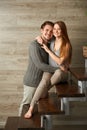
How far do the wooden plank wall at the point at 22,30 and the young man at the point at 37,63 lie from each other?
687 millimetres

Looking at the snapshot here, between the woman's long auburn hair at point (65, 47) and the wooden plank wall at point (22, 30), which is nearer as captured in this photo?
the woman's long auburn hair at point (65, 47)

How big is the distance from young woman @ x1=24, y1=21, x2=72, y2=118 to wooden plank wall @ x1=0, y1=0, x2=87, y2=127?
85 centimetres

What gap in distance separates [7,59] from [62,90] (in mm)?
1417

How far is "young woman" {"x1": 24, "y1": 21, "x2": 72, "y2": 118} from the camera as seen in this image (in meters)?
3.51

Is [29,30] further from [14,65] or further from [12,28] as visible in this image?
[14,65]

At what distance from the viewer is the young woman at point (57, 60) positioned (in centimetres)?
351

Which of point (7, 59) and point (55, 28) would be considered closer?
point (55, 28)

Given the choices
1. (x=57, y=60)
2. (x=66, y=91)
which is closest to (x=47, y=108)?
(x=66, y=91)

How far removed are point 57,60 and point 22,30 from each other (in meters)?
1.20

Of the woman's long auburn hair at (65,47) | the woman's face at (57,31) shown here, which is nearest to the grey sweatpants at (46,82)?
the woman's long auburn hair at (65,47)

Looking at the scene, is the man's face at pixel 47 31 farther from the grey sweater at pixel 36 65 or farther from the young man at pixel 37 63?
the grey sweater at pixel 36 65

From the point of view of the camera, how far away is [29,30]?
14.9 feet

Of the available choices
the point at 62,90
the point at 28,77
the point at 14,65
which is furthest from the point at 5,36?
the point at 62,90

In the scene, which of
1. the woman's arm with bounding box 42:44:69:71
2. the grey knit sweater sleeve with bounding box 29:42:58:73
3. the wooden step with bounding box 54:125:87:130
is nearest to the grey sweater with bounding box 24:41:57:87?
the grey knit sweater sleeve with bounding box 29:42:58:73
